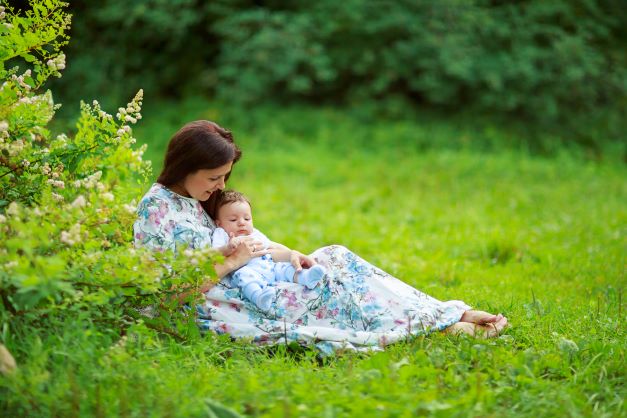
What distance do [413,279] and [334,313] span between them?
1672mm

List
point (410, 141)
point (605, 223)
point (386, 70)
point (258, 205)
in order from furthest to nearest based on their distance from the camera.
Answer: point (386, 70) → point (410, 141) → point (258, 205) → point (605, 223)

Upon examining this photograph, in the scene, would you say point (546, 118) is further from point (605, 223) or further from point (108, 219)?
point (108, 219)

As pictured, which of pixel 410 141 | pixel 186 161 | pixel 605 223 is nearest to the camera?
pixel 186 161

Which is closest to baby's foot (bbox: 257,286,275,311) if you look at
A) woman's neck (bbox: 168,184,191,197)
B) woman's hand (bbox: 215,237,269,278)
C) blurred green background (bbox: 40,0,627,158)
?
woman's hand (bbox: 215,237,269,278)

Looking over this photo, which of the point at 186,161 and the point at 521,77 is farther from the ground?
the point at 186,161

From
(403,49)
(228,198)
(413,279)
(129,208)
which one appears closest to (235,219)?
(228,198)

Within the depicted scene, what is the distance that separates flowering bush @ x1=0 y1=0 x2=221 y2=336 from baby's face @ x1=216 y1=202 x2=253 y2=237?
519mm

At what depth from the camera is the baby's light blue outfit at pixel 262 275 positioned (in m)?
4.08

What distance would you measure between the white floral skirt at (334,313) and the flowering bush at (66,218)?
26 centimetres

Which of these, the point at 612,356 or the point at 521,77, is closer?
the point at 612,356

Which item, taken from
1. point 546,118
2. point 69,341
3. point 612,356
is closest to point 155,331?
point 69,341

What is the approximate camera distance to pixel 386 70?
470 inches

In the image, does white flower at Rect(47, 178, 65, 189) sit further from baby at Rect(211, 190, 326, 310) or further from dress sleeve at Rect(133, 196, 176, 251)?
baby at Rect(211, 190, 326, 310)

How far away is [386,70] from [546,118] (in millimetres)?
2630
